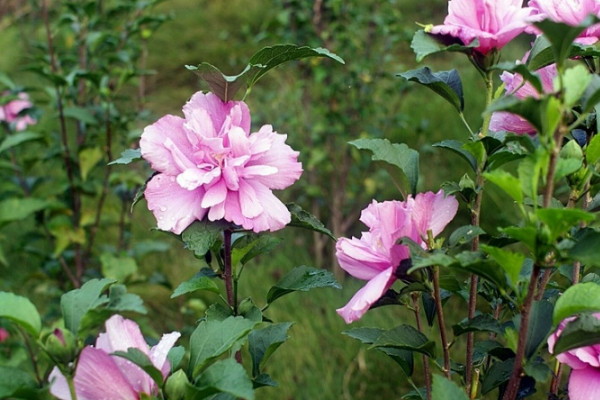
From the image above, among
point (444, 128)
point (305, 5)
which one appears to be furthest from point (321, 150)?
point (444, 128)

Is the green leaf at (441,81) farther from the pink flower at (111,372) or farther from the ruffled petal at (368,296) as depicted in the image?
the pink flower at (111,372)

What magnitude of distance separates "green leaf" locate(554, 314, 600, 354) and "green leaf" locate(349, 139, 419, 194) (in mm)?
203

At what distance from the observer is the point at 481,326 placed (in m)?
0.69

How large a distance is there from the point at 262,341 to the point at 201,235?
17 centimetres

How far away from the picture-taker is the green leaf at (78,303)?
62cm

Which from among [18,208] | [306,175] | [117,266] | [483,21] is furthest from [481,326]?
[306,175]

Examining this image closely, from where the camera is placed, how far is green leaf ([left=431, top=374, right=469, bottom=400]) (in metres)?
0.60

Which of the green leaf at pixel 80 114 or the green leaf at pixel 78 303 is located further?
the green leaf at pixel 80 114

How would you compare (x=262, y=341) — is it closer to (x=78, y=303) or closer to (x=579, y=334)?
(x=78, y=303)

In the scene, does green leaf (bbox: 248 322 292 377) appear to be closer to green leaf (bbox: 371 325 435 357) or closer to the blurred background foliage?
green leaf (bbox: 371 325 435 357)

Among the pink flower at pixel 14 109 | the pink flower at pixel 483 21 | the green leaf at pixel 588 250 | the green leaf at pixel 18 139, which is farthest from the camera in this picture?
the pink flower at pixel 14 109

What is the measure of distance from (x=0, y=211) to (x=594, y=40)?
1.50 meters

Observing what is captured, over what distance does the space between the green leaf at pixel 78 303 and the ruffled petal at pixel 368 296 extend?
0.69ft

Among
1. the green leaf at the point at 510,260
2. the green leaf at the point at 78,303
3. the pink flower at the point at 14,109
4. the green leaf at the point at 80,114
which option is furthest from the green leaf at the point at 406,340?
the pink flower at the point at 14,109
